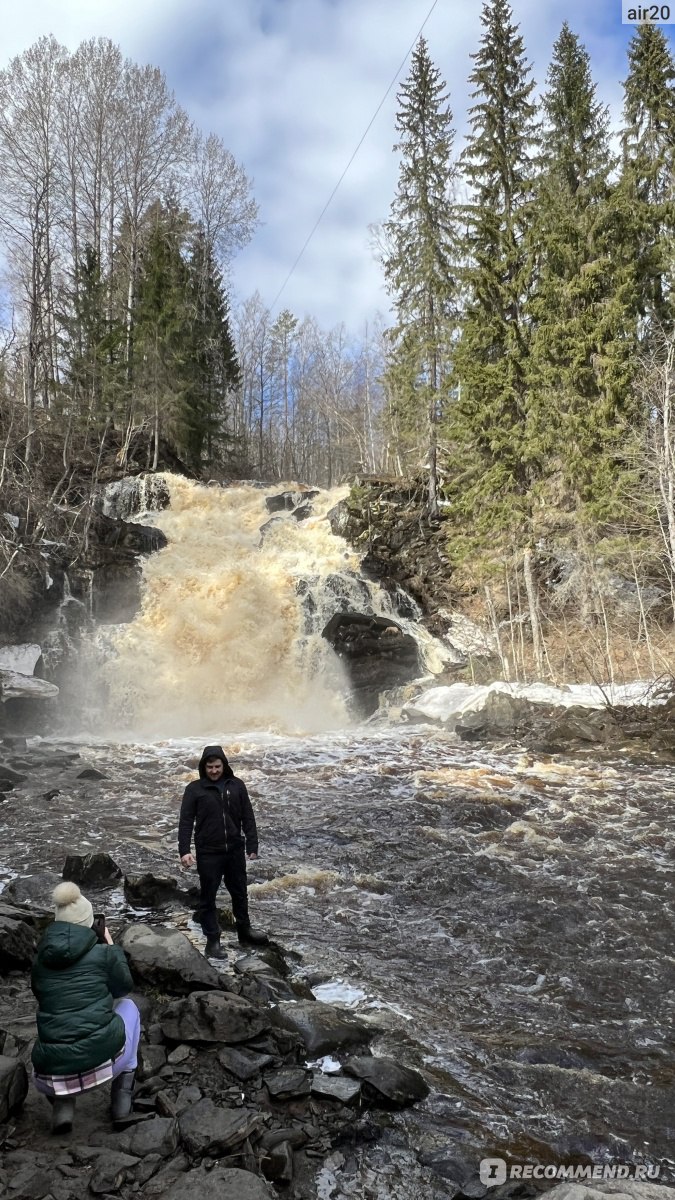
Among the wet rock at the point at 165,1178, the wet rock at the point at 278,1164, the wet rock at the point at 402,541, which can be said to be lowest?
the wet rock at the point at 278,1164

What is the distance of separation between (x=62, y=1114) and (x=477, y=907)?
4.72 meters

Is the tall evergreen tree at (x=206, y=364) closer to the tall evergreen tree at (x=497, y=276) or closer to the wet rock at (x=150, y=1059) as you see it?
the tall evergreen tree at (x=497, y=276)

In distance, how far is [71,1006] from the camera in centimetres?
340

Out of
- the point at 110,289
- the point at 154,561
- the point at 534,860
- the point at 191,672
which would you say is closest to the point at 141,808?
the point at 534,860

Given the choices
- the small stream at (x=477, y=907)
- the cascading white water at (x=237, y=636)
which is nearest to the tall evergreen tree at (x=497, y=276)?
the cascading white water at (x=237, y=636)

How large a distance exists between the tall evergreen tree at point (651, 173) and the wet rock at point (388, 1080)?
21646 mm

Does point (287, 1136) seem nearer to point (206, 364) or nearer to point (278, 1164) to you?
point (278, 1164)

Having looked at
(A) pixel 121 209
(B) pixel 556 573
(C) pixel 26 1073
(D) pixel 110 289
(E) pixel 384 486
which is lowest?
(C) pixel 26 1073

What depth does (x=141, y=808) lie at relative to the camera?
10.8 meters

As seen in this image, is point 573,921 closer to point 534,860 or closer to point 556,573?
point 534,860

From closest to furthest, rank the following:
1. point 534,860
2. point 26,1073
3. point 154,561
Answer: point 26,1073, point 534,860, point 154,561

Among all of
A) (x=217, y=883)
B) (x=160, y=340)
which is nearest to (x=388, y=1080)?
(x=217, y=883)

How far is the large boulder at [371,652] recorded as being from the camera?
2059cm

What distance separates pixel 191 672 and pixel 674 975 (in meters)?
15.7
